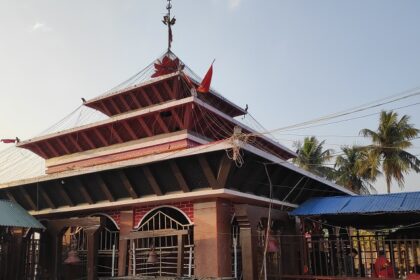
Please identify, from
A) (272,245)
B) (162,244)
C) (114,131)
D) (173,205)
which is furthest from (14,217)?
(272,245)

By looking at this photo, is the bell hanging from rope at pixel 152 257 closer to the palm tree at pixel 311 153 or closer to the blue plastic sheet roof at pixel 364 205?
the blue plastic sheet roof at pixel 364 205

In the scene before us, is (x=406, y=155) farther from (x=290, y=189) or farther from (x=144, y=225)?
(x=144, y=225)

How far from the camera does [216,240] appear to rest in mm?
12328

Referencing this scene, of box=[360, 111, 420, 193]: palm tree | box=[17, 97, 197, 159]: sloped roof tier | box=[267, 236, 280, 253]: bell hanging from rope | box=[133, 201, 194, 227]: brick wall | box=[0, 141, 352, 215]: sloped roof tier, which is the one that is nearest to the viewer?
box=[0, 141, 352, 215]: sloped roof tier

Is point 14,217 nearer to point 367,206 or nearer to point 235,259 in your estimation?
point 235,259

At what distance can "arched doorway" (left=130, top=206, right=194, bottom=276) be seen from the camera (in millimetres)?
12781

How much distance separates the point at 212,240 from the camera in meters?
12.4

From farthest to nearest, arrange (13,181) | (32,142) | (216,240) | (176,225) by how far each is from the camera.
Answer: (32,142)
(13,181)
(176,225)
(216,240)

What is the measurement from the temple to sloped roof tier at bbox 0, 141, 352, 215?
4cm

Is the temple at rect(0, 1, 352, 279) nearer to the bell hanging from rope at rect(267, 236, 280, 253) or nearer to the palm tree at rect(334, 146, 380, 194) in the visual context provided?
the bell hanging from rope at rect(267, 236, 280, 253)

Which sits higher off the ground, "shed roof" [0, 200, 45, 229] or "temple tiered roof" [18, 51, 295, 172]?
"temple tiered roof" [18, 51, 295, 172]

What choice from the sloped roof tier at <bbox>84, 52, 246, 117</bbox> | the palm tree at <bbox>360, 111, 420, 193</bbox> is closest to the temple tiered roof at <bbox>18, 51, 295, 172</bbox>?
the sloped roof tier at <bbox>84, 52, 246, 117</bbox>

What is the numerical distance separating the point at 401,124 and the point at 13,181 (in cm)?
3328

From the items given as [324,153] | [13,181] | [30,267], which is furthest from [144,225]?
[324,153]
